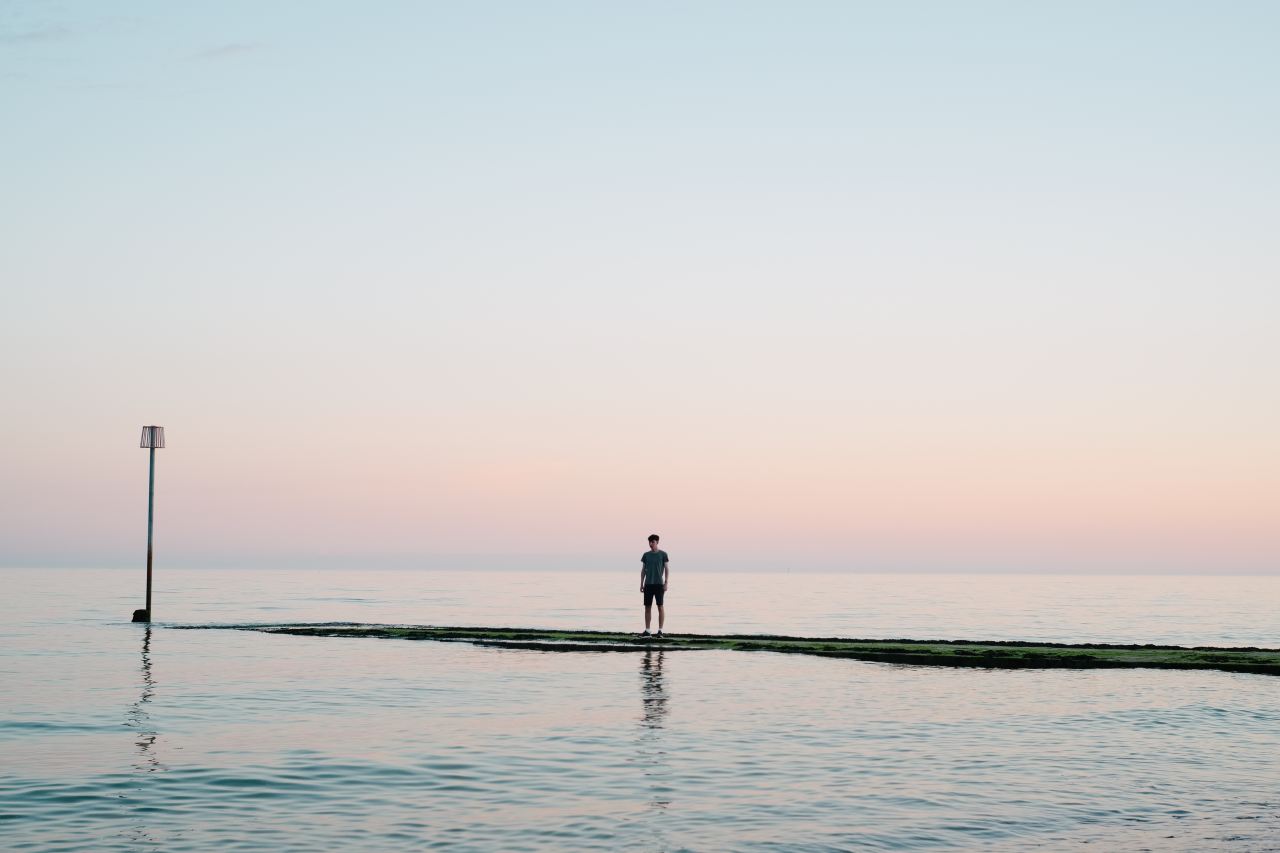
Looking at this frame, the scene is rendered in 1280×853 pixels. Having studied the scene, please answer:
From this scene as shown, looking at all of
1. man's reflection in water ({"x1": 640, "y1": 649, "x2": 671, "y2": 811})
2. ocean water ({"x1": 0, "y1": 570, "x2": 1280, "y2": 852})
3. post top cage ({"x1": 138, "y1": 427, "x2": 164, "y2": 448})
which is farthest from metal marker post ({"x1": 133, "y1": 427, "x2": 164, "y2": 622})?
man's reflection in water ({"x1": 640, "y1": 649, "x2": 671, "y2": 811})

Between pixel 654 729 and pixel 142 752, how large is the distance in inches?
283

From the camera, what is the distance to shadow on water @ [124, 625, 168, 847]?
1210cm

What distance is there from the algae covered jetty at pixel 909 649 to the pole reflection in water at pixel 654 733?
16.8 feet

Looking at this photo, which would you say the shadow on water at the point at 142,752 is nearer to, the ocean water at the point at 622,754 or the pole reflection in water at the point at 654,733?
the ocean water at the point at 622,754

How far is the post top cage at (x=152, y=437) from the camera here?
149 ft

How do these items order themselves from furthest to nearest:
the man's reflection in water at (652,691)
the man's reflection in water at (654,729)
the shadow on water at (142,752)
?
1. the man's reflection in water at (652,691)
2. the man's reflection in water at (654,729)
3. the shadow on water at (142,752)

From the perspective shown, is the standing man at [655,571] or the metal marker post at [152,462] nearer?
the standing man at [655,571]

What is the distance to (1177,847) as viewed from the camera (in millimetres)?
11859

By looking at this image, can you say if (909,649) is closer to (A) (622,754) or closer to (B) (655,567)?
(B) (655,567)

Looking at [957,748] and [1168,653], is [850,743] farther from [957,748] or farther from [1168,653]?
[1168,653]

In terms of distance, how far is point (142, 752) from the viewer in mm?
16781

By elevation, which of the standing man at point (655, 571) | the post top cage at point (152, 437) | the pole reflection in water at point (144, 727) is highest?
the post top cage at point (152, 437)

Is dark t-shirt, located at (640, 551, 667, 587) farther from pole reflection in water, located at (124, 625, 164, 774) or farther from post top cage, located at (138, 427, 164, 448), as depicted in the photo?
post top cage, located at (138, 427, 164, 448)

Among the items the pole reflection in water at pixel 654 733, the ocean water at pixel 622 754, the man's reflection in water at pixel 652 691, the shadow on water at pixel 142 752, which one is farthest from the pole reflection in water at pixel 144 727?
the man's reflection in water at pixel 652 691
